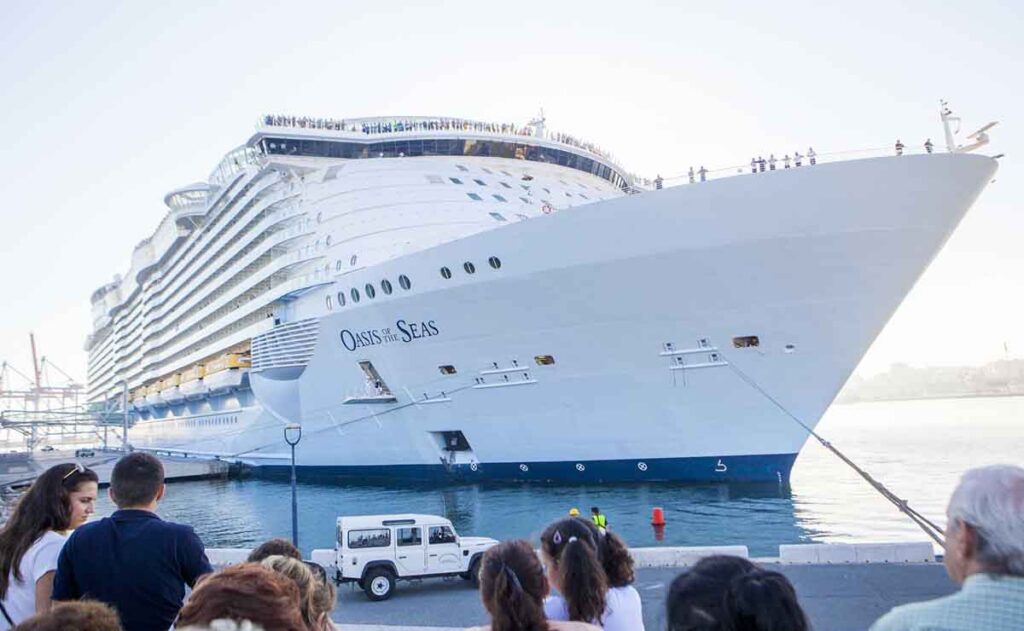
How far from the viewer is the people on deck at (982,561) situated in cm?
166

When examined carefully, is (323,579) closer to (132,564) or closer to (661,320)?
(132,564)

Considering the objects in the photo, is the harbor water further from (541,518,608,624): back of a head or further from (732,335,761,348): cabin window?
(541,518,608,624): back of a head

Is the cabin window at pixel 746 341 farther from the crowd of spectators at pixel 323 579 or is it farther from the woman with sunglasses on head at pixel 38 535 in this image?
the woman with sunglasses on head at pixel 38 535

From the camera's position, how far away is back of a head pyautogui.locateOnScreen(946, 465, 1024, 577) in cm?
171

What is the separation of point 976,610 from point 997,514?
0.81 ft

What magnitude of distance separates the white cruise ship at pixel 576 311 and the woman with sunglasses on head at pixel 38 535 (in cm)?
1229

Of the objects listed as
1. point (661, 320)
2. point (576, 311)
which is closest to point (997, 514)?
point (661, 320)

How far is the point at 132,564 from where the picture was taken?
114 inches

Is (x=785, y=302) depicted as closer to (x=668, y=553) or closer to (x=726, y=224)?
(x=726, y=224)

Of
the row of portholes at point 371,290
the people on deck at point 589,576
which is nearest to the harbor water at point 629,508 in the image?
the row of portholes at point 371,290

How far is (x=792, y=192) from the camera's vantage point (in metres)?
13.5

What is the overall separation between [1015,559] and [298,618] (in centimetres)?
181

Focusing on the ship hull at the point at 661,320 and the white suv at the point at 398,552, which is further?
the ship hull at the point at 661,320

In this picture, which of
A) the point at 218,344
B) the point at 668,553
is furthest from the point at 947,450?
the point at 218,344
